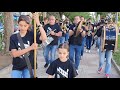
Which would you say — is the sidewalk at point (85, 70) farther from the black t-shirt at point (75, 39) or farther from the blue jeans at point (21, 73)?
the blue jeans at point (21, 73)

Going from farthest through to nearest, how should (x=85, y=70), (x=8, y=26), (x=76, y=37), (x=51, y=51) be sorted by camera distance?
(x=8, y=26), (x=85, y=70), (x=51, y=51), (x=76, y=37)

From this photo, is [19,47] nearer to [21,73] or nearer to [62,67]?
[21,73]

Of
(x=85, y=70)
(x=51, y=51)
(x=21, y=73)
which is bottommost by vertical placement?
(x=85, y=70)

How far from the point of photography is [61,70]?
5.80 metres

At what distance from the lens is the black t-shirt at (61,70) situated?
579 cm

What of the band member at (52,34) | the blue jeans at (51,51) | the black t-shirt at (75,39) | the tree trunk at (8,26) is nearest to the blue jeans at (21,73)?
the black t-shirt at (75,39)

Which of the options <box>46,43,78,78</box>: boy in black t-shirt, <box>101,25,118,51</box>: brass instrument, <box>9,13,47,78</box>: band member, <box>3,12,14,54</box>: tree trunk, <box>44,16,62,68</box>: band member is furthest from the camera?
<box>3,12,14,54</box>: tree trunk

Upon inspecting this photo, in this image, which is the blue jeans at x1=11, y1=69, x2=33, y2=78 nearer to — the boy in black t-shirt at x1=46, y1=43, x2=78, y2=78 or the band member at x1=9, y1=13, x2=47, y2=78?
the band member at x1=9, y1=13, x2=47, y2=78

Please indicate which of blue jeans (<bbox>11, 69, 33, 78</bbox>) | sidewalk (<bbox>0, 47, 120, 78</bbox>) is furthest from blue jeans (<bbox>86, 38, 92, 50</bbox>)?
blue jeans (<bbox>11, 69, 33, 78</bbox>)

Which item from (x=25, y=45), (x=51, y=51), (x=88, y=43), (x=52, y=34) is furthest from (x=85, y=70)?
(x=25, y=45)

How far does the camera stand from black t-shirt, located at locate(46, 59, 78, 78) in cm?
579

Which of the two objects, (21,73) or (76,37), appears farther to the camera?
(76,37)
